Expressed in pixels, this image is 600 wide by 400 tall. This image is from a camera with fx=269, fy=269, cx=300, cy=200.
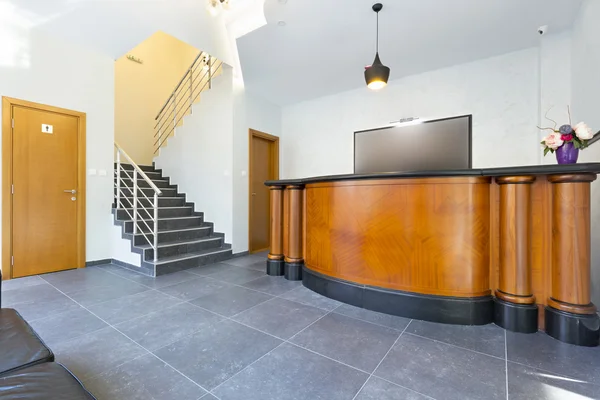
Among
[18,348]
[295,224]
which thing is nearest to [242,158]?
[295,224]

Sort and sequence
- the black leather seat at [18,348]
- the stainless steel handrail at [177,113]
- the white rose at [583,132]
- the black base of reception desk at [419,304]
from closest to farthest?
the black leather seat at [18,348], the white rose at [583,132], the black base of reception desk at [419,304], the stainless steel handrail at [177,113]

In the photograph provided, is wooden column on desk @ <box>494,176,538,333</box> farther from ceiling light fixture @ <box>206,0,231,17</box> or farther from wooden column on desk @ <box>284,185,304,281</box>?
ceiling light fixture @ <box>206,0,231,17</box>

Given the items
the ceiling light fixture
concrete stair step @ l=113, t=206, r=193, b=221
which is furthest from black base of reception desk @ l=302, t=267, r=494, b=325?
the ceiling light fixture

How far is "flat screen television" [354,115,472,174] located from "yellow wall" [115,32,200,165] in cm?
499

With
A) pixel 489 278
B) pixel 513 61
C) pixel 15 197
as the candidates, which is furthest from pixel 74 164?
pixel 513 61

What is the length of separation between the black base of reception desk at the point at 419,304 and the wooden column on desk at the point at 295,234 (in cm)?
74

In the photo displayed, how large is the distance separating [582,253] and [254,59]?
4.10 metres

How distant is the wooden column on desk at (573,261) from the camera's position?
181 centimetres

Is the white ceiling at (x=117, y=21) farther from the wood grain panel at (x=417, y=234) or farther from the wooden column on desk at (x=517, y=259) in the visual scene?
the wooden column on desk at (x=517, y=259)

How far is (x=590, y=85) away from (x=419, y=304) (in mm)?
2651

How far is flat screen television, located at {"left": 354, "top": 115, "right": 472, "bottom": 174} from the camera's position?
3826 mm

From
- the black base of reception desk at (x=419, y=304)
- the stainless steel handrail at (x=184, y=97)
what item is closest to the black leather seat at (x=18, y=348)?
the black base of reception desk at (x=419, y=304)

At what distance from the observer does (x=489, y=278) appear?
7.02ft

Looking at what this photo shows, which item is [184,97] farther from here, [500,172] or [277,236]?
[500,172]
